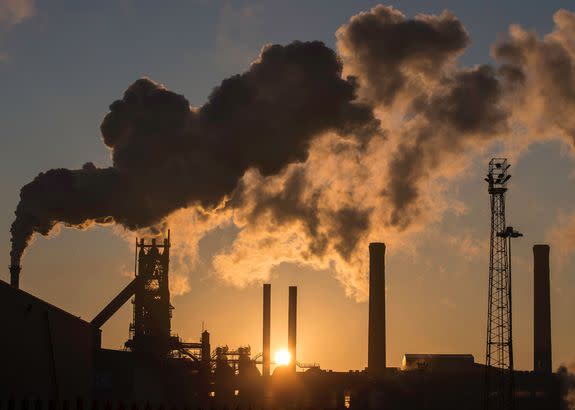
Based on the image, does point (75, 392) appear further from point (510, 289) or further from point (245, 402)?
point (245, 402)

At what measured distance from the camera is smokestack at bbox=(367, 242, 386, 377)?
3226 inches

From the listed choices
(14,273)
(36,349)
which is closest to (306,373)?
(14,273)

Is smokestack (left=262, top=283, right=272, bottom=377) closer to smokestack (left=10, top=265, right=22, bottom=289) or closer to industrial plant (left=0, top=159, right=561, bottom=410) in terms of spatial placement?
industrial plant (left=0, top=159, right=561, bottom=410)

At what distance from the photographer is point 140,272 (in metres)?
76.1

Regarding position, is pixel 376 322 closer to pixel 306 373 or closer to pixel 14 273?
pixel 306 373

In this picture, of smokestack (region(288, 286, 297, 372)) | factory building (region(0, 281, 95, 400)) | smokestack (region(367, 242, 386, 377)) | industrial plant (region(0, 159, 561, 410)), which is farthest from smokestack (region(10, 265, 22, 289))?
smokestack (region(288, 286, 297, 372))

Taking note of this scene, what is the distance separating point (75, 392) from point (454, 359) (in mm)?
59386

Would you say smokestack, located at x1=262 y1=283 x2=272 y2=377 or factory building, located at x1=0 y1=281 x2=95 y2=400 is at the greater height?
smokestack, located at x1=262 y1=283 x2=272 y2=377

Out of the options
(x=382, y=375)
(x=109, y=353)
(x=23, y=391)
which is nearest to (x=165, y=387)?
(x=109, y=353)

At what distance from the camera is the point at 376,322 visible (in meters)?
81.8

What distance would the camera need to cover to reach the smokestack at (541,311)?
8744cm

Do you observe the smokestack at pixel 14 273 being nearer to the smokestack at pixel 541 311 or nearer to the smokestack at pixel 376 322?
the smokestack at pixel 376 322

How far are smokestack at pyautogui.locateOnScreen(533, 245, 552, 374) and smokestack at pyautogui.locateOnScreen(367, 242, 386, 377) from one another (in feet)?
43.9

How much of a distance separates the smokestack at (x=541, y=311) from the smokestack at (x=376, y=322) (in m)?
13.4
